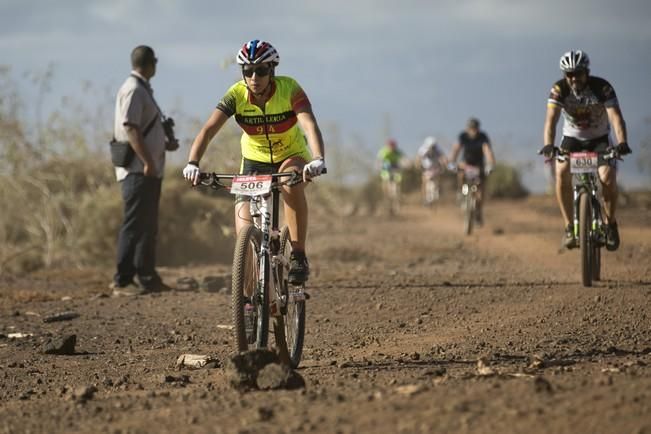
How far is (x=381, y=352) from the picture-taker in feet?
27.8

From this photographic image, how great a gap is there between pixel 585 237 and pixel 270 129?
15.1ft

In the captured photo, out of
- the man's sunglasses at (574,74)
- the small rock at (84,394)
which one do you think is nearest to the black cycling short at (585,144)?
the man's sunglasses at (574,74)

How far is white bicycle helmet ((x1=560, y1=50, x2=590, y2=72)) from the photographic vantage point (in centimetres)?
1101

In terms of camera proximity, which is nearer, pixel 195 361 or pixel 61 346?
pixel 195 361

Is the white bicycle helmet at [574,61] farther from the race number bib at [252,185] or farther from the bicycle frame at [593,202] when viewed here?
the race number bib at [252,185]

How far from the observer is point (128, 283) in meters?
12.4

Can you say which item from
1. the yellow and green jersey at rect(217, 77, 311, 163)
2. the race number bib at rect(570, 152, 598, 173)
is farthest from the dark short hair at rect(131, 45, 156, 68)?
the race number bib at rect(570, 152, 598, 173)

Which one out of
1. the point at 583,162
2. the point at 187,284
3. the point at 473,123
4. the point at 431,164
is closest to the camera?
the point at 583,162

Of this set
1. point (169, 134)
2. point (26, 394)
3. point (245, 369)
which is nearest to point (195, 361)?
point (26, 394)

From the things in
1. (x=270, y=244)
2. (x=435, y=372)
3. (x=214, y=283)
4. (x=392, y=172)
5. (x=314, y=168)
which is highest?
(x=392, y=172)

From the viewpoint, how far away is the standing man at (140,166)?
38.3 feet

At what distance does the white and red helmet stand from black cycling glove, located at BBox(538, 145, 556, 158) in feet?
14.0

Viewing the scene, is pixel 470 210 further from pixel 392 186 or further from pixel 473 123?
pixel 392 186

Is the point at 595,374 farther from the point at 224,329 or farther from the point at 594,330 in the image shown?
the point at 224,329
